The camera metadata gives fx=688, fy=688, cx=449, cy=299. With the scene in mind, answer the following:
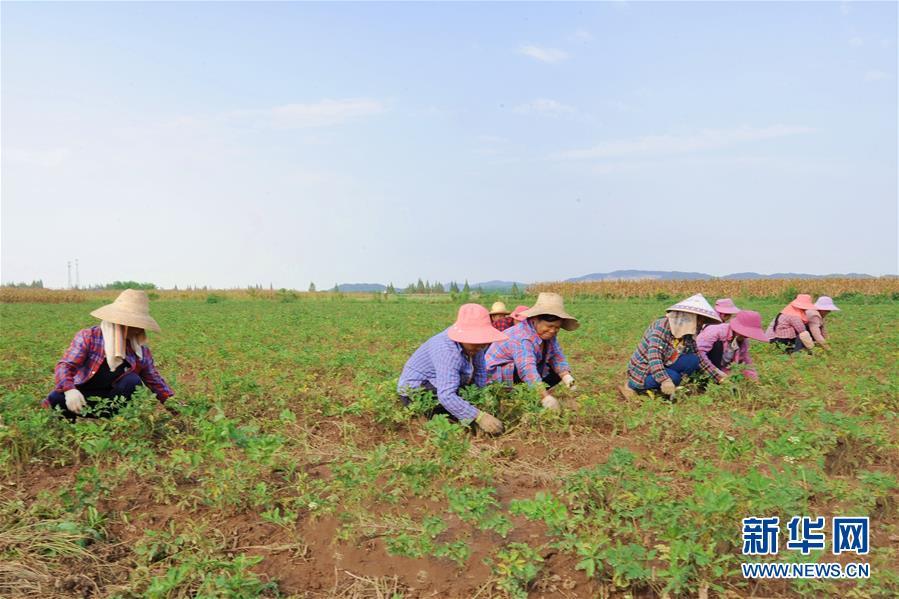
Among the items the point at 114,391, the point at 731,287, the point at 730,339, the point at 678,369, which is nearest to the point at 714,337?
the point at 730,339

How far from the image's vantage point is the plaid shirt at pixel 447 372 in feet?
16.1

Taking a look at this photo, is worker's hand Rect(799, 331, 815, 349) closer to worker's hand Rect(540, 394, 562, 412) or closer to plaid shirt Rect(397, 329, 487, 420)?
worker's hand Rect(540, 394, 562, 412)

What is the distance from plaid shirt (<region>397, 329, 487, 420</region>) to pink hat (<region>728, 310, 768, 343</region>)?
2.98m

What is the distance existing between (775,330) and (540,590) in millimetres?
8025

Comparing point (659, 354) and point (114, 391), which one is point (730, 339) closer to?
point (659, 354)

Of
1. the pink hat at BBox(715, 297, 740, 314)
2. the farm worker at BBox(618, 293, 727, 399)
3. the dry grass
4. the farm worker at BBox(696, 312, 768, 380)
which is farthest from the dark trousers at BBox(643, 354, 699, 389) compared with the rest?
the dry grass

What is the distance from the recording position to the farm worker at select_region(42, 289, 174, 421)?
489cm

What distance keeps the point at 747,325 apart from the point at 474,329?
3.56m

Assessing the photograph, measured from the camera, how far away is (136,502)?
3967 mm

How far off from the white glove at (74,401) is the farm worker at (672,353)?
4.56 meters

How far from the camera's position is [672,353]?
6.43 meters

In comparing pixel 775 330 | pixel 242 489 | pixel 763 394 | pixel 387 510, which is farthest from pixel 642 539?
pixel 775 330

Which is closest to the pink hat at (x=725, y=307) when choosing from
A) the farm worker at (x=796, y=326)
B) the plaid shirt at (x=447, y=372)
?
the farm worker at (x=796, y=326)

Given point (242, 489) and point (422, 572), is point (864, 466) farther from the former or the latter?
point (242, 489)
